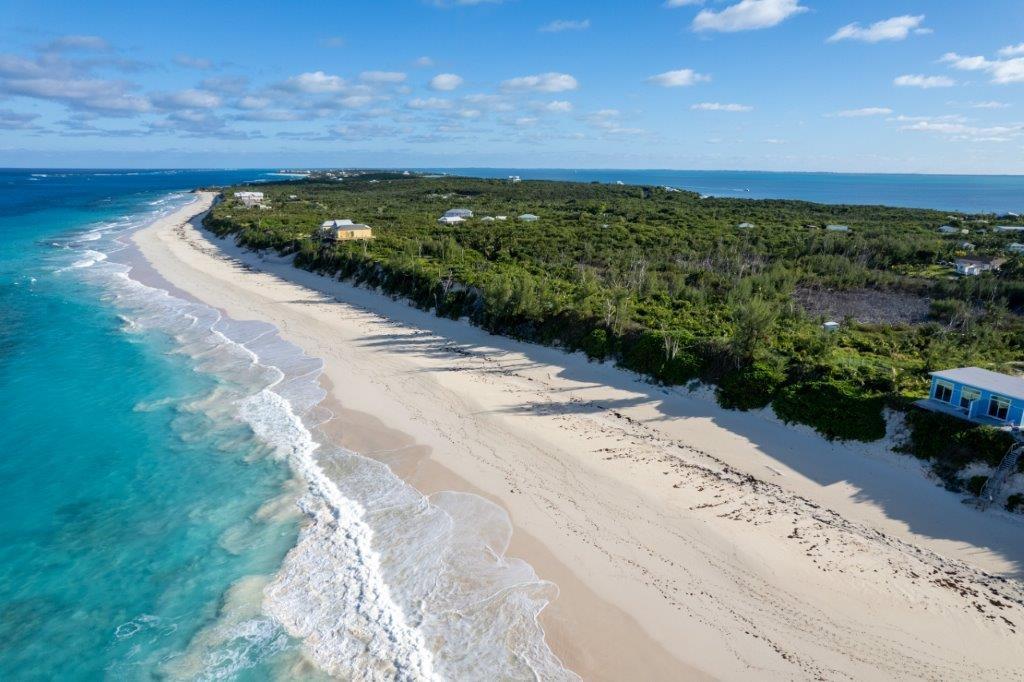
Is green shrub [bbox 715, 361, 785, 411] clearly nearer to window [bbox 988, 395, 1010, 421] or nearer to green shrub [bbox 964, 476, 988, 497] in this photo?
window [bbox 988, 395, 1010, 421]

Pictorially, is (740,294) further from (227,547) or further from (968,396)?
(227,547)

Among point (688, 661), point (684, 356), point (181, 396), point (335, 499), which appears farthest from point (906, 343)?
point (181, 396)

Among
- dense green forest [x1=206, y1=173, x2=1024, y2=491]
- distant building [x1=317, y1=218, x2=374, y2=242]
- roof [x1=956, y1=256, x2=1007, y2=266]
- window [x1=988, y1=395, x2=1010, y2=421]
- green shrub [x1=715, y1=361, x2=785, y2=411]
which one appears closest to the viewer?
window [x1=988, y1=395, x2=1010, y2=421]

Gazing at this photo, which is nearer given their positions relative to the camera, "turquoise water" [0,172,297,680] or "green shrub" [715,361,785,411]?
"turquoise water" [0,172,297,680]

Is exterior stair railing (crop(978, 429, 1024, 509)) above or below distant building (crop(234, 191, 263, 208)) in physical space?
below

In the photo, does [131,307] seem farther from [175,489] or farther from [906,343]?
[906,343]

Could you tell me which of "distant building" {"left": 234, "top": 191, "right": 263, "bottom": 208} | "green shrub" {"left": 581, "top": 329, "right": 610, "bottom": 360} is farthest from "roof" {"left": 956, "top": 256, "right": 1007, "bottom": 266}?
"distant building" {"left": 234, "top": 191, "right": 263, "bottom": 208}

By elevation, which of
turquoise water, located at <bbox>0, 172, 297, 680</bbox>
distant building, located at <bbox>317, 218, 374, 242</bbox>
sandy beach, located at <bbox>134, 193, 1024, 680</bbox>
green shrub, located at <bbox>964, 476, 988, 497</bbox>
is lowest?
turquoise water, located at <bbox>0, 172, 297, 680</bbox>
